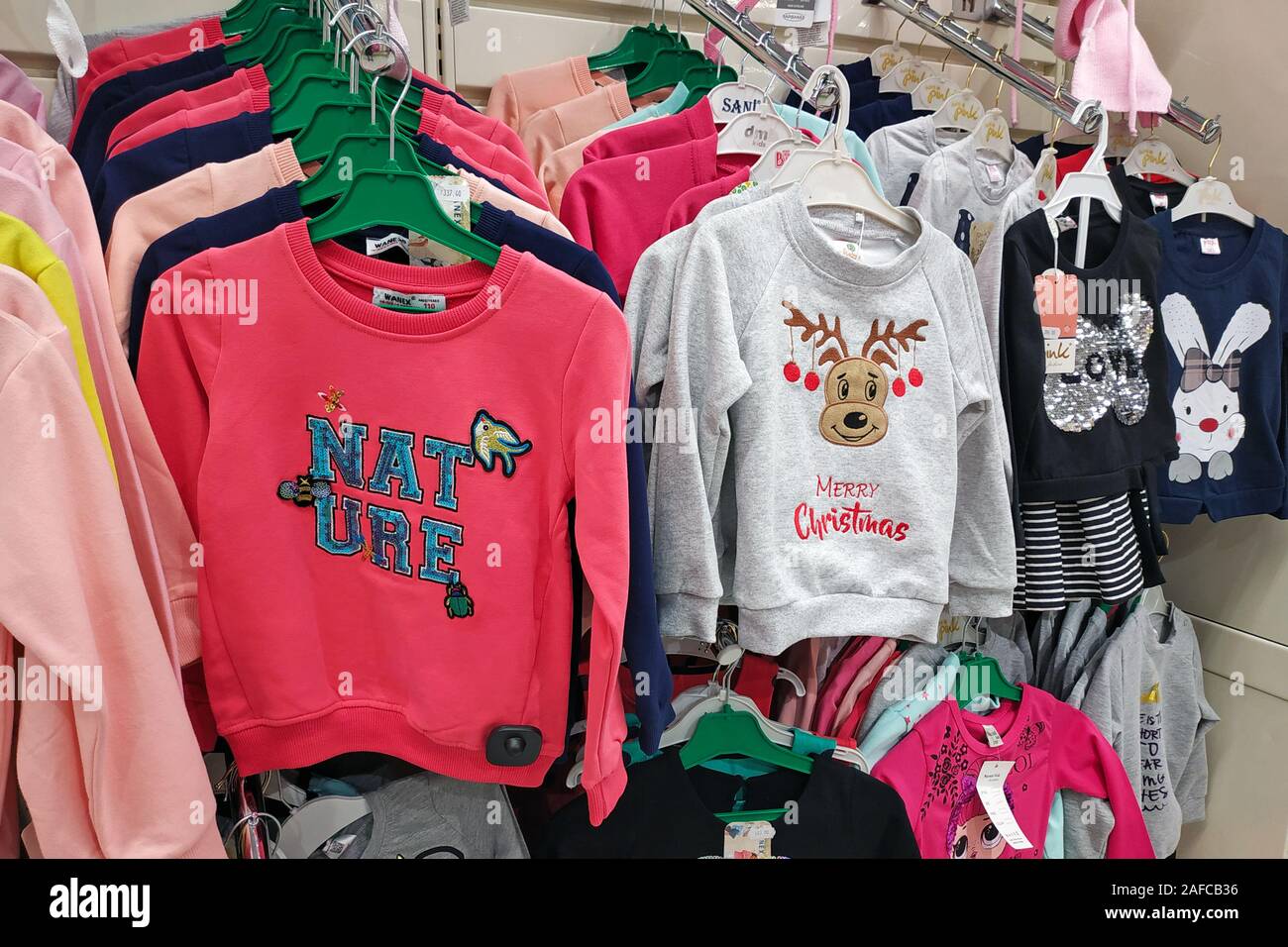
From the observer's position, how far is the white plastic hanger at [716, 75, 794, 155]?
1579 mm

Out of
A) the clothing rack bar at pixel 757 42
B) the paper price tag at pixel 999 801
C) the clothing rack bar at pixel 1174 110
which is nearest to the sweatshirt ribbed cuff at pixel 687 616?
the paper price tag at pixel 999 801

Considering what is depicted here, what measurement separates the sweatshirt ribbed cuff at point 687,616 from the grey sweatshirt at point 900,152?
0.93 meters

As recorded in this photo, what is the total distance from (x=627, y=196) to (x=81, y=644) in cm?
98

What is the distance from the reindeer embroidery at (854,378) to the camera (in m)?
1.36

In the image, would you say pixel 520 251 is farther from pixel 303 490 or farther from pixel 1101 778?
pixel 1101 778

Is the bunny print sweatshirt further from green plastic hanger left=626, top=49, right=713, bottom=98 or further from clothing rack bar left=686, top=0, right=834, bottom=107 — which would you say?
green plastic hanger left=626, top=49, right=713, bottom=98

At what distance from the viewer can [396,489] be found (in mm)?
1195

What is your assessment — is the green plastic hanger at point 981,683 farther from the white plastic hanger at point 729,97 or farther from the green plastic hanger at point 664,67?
the green plastic hanger at point 664,67

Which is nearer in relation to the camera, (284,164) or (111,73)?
(284,164)

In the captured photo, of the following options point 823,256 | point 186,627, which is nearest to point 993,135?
point 823,256

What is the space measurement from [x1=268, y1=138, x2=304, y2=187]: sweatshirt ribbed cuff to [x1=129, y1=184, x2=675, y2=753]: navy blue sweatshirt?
6 cm

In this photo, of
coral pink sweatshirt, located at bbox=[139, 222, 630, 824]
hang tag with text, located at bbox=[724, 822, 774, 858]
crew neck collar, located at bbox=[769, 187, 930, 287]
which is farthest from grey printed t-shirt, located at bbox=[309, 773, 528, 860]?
crew neck collar, located at bbox=[769, 187, 930, 287]
